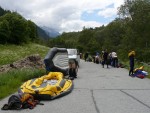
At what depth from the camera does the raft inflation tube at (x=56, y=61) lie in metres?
19.7

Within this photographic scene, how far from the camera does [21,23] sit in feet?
353

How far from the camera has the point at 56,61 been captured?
20219 millimetres

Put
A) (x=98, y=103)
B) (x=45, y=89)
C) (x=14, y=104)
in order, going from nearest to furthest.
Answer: (x=14, y=104) → (x=98, y=103) → (x=45, y=89)

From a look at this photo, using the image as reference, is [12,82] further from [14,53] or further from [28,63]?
[14,53]

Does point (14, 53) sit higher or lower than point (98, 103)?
higher

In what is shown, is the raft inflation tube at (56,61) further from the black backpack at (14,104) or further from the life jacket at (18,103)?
the black backpack at (14,104)

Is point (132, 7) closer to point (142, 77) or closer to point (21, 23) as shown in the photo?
point (142, 77)

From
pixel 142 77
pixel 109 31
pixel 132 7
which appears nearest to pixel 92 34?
pixel 109 31

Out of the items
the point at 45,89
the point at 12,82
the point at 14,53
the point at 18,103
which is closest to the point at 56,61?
the point at 12,82

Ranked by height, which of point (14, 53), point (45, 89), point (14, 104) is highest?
point (14, 53)

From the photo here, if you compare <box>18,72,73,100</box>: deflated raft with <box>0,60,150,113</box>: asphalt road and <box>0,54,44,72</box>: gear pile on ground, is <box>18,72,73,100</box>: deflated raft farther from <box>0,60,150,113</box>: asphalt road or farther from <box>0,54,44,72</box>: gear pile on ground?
<box>0,54,44,72</box>: gear pile on ground

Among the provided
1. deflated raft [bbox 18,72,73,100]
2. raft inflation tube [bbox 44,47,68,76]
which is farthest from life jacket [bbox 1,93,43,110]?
raft inflation tube [bbox 44,47,68,76]

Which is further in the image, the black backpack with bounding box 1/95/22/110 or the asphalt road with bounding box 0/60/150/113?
the black backpack with bounding box 1/95/22/110

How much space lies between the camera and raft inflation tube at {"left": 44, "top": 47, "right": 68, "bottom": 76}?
19703 mm
